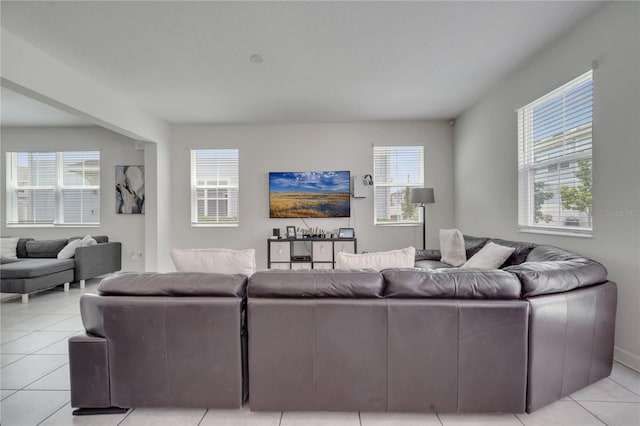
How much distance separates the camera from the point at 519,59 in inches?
118

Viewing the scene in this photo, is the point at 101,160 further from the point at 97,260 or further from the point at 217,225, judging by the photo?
the point at 217,225

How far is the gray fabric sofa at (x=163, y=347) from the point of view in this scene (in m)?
1.49

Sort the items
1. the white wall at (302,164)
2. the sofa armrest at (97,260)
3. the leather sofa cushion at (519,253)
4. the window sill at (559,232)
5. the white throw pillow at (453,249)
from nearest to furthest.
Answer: the window sill at (559,232), the leather sofa cushion at (519,253), the white throw pillow at (453,249), the sofa armrest at (97,260), the white wall at (302,164)

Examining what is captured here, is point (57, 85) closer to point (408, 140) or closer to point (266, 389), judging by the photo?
point (266, 389)

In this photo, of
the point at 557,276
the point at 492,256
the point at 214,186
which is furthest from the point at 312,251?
the point at 557,276

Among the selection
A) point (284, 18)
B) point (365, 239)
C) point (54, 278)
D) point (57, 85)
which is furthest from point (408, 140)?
point (54, 278)

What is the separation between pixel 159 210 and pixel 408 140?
4.55 meters

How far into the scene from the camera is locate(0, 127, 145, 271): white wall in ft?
17.0

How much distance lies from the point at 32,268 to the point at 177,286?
377 centimetres

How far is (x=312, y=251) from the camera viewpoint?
4695 mm

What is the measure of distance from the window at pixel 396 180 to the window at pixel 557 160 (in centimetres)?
195

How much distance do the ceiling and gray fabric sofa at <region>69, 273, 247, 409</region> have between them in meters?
2.19

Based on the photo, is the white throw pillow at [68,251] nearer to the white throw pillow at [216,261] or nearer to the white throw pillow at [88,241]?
the white throw pillow at [88,241]

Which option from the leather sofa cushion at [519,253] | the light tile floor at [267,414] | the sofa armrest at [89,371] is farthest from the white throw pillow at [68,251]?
the leather sofa cushion at [519,253]
